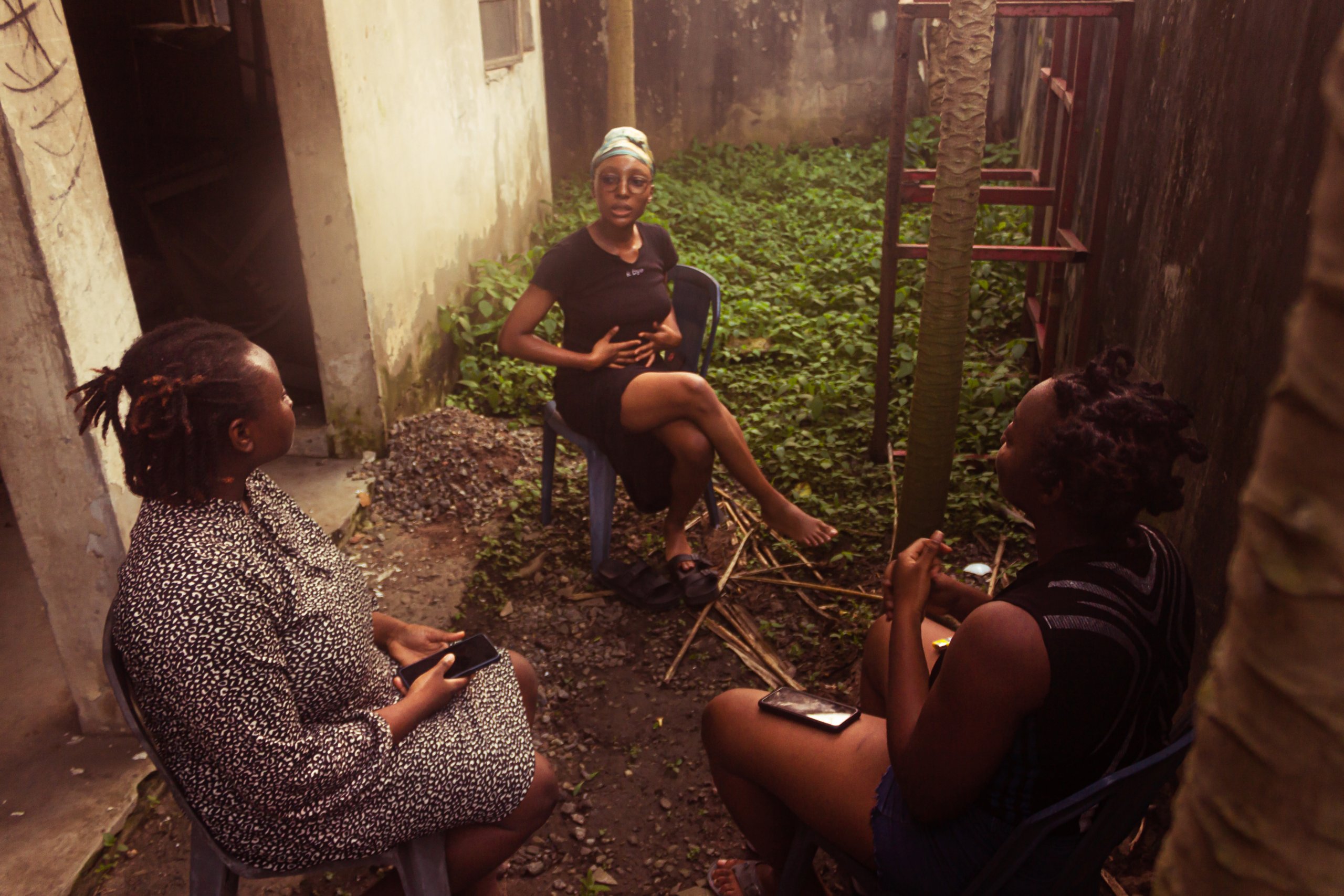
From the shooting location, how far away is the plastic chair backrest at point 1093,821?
5.38 feet

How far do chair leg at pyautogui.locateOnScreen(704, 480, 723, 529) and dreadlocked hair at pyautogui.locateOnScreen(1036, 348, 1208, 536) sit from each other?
2671mm

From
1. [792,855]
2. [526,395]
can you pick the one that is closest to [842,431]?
Answer: [526,395]

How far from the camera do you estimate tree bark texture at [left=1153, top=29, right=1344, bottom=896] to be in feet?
1.81

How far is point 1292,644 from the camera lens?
0.60m

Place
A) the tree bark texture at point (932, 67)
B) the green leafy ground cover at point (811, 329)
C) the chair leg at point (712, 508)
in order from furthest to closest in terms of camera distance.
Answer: the tree bark texture at point (932, 67) < the green leafy ground cover at point (811, 329) < the chair leg at point (712, 508)

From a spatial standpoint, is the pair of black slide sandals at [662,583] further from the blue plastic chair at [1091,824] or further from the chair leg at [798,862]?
the blue plastic chair at [1091,824]

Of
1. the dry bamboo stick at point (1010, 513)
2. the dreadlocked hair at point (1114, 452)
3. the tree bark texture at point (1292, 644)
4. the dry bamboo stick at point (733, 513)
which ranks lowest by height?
the dry bamboo stick at point (733, 513)

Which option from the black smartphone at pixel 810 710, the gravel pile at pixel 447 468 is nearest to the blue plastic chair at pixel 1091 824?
the black smartphone at pixel 810 710

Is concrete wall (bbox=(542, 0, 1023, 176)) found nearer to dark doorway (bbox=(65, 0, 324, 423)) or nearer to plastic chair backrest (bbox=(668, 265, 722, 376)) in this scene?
dark doorway (bbox=(65, 0, 324, 423))

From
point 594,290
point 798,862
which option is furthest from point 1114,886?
point 594,290

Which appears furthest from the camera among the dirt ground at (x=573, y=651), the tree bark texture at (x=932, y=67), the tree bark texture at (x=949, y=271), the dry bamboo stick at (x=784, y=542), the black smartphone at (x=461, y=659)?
the tree bark texture at (x=932, y=67)

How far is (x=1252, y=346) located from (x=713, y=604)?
2.19 metres

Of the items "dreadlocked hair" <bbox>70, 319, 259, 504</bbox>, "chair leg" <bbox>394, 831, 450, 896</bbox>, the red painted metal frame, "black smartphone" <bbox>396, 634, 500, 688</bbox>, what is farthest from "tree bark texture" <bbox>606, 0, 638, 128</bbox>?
"chair leg" <bbox>394, 831, 450, 896</bbox>

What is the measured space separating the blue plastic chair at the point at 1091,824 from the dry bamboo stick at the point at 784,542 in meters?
2.14
